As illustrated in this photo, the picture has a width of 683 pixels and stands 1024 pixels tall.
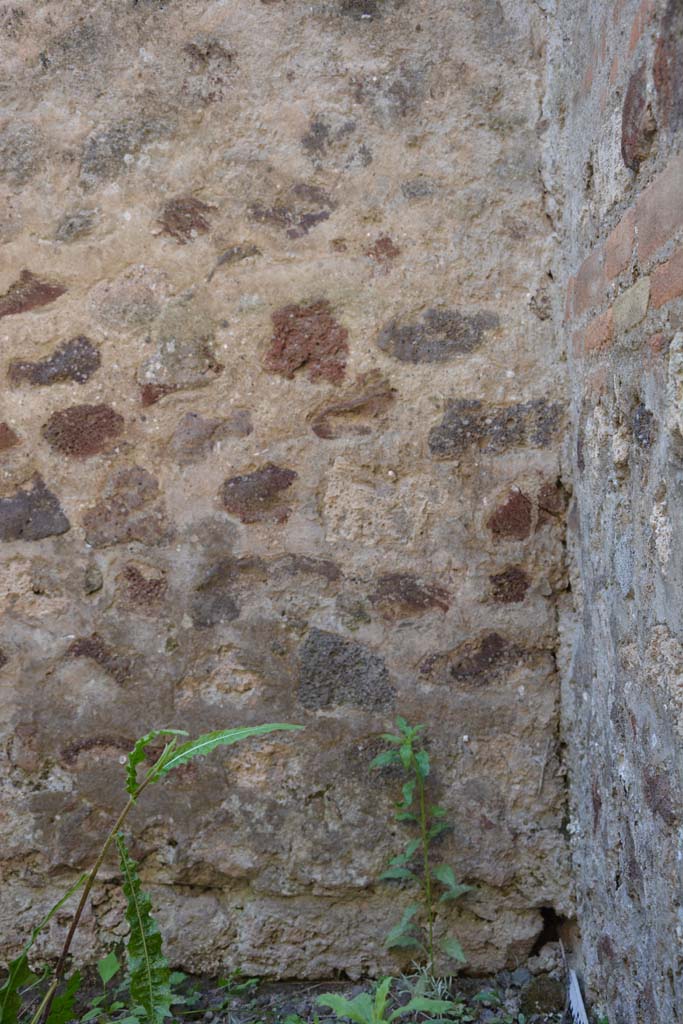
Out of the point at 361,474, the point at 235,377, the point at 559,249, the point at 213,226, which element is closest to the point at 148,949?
the point at 361,474

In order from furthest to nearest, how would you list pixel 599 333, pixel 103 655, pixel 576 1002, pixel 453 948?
pixel 103 655
pixel 453 948
pixel 576 1002
pixel 599 333

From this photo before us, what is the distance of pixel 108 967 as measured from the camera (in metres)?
2.05

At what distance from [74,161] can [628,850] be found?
1.93 meters

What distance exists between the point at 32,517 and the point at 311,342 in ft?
2.56

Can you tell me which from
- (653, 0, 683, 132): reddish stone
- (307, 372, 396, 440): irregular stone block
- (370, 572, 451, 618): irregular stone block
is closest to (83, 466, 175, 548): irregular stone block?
(307, 372, 396, 440): irregular stone block

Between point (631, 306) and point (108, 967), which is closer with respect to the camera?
point (631, 306)

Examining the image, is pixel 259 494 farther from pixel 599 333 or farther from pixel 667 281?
pixel 667 281

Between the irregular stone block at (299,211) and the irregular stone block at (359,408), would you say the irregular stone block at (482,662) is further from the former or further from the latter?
the irregular stone block at (299,211)

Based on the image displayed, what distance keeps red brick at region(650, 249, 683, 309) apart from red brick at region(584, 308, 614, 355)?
243mm

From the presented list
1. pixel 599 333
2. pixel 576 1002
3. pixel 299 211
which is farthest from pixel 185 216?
pixel 576 1002

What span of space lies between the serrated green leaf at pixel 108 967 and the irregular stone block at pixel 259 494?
40.9 inches

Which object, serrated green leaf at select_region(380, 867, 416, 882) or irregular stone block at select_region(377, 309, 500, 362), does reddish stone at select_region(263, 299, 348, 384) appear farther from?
serrated green leaf at select_region(380, 867, 416, 882)

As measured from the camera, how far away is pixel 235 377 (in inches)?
84.7

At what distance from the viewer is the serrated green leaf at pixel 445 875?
2025 mm
